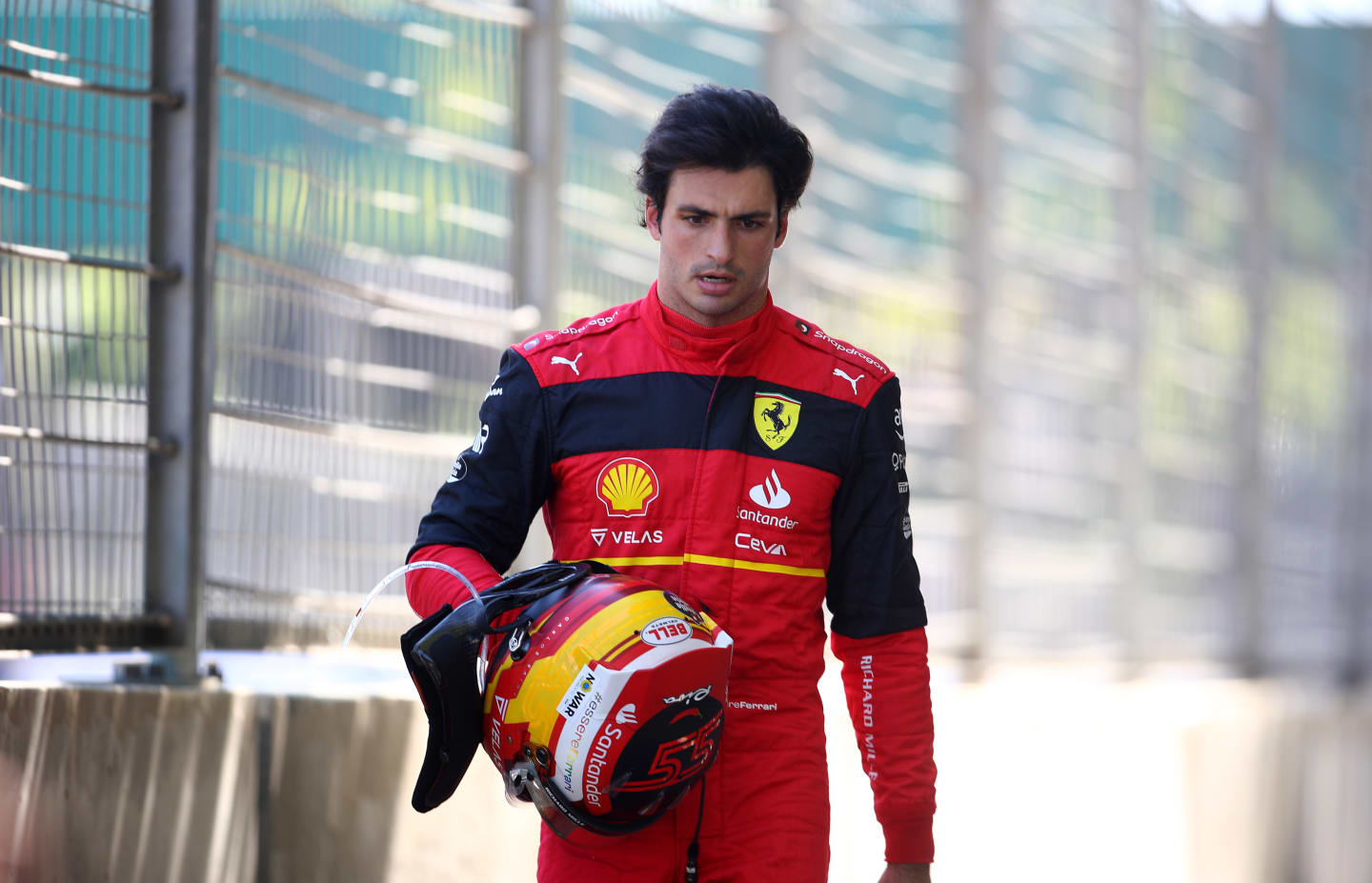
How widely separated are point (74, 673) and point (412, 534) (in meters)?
1.51

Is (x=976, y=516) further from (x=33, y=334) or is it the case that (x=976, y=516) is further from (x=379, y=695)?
(x=33, y=334)

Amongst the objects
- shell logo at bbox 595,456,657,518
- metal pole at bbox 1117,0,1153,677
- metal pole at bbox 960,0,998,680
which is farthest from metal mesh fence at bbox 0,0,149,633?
metal pole at bbox 1117,0,1153,677

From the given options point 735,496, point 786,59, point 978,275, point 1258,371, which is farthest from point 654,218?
point 1258,371

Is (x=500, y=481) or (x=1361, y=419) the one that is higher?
(x=1361, y=419)

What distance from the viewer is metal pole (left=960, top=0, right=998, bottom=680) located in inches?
339

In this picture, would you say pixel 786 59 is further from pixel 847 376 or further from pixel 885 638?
pixel 885 638

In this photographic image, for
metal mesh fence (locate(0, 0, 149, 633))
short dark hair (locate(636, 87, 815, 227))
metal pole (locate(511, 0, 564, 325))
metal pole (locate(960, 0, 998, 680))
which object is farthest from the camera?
metal pole (locate(960, 0, 998, 680))

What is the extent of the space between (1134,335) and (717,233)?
6795 millimetres

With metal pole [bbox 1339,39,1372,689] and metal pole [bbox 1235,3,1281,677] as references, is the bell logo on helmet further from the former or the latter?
metal pole [bbox 1339,39,1372,689]

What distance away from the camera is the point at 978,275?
28.7 ft

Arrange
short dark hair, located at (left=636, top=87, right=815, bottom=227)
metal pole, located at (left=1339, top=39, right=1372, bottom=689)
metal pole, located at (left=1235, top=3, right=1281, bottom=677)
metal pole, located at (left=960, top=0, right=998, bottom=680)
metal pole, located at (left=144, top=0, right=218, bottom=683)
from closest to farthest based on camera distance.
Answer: short dark hair, located at (left=636, top=87, right=815, bottom=227) → metal pole, located at (left=144, top=0, right=218, bottom=683) → metal pole, located at (left=960, top=0, right=998, bottom=680) → metal pole, located at (left=1235, top=3, right=1281, bottom=677) → metal pole, located at (left=1339, top=39, right=1372, bottom=689)

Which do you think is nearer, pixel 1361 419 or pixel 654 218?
pixel 654 218

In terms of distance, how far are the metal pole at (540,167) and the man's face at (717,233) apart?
2.75 m

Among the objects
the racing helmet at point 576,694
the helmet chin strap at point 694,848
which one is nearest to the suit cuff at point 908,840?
the helmet chin strap at point 694,848
